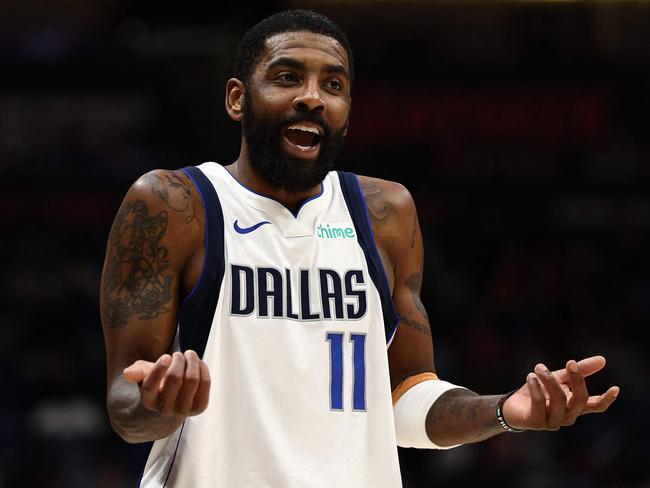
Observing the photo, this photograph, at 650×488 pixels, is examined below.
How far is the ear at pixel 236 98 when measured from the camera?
3.70 meters

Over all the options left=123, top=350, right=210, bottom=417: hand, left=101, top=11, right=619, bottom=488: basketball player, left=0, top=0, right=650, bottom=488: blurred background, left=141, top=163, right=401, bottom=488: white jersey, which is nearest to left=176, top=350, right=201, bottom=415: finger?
left=123, top=350, right=210, bottom=417: hand

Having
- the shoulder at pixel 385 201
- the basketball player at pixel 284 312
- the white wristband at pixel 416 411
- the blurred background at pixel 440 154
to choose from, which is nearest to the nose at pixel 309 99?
the basketball player at pixel 284 312

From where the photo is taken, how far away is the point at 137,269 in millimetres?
3305

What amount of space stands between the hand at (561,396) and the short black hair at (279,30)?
3.97 ft

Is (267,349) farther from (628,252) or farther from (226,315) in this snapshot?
(628,252)

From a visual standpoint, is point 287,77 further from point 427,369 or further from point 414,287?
point 427,369

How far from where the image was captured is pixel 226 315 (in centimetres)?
329

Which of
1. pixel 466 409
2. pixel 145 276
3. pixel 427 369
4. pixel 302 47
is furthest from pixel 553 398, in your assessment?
pixel 302 47

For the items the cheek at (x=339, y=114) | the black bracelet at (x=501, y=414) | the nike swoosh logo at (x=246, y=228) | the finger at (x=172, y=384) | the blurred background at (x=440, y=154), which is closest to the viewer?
the finger at (x=172, y=384)

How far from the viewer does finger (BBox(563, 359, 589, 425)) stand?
9.82 ft

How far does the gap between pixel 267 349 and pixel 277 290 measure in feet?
0.60

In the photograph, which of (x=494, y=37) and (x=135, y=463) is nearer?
A: (x=135, y=463)

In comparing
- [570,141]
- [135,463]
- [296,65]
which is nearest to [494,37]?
[570,141]

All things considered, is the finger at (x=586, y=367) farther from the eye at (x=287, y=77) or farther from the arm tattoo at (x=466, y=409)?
the eye at (x=287, y=77)
